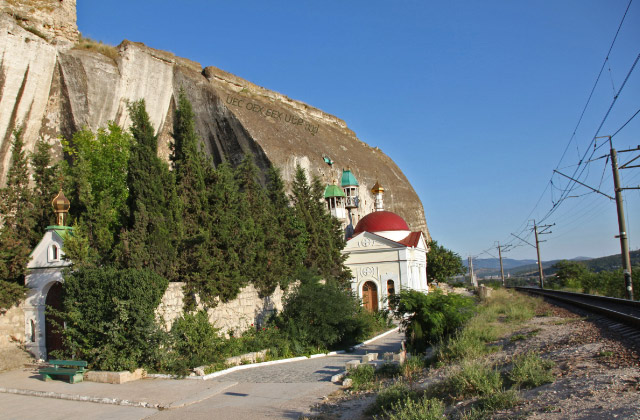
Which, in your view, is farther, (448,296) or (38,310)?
(448,296)

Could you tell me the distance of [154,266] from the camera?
500 inches

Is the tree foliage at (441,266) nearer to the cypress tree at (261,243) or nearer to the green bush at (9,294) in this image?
the cypress tree at (261,243)

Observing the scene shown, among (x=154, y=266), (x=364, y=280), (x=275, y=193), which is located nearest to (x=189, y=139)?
(x=154, y=266)

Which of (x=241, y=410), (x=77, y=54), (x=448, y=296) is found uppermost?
(x=77, y=54)

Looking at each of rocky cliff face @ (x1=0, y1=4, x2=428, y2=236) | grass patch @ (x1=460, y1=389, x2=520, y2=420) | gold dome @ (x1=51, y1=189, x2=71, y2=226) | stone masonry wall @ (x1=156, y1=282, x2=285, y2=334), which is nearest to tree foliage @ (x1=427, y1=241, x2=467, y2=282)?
rocky cliff face @ (x1=0, y1=4, x2=428, y2=236)

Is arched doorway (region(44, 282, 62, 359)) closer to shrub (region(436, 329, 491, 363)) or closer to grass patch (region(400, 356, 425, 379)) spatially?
grass patch (region(400, 356, 425, 379))

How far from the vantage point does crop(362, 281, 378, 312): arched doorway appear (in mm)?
29625

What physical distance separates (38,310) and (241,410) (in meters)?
7.88

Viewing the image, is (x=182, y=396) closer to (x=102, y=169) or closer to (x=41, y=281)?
(x=41, y=281)

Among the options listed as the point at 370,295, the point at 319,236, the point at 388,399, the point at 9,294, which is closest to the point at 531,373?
the point at 388,399

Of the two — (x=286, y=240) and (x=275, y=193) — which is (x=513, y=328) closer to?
(x=286, y=240)

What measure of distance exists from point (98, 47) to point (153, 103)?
4.66 metres

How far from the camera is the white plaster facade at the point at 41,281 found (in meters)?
12.9

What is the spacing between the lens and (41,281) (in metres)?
13.1
